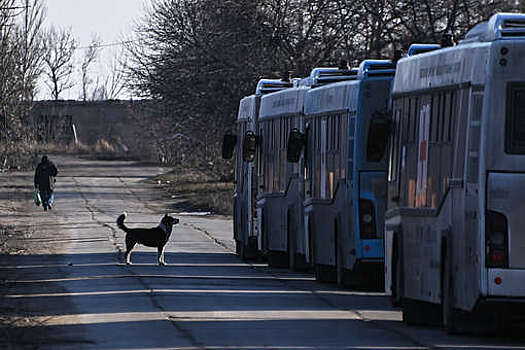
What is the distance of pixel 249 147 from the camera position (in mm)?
27797

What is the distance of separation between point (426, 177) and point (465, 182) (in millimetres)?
1596

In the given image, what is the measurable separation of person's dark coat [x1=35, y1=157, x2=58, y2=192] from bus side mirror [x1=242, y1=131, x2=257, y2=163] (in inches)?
919

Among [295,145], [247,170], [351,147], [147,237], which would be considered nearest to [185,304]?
[351,147]

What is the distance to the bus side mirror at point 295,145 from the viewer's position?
23.4m

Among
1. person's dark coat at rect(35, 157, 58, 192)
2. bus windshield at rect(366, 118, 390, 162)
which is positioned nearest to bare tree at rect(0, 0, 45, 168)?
person's dark coat at rect(35, 157, 58, 192)

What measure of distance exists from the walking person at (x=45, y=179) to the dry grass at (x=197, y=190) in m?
4.79

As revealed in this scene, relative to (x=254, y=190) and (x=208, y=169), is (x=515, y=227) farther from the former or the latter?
(x=208, y=169)

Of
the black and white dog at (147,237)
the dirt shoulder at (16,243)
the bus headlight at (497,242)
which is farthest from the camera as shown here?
the black and white dog at (147,237)

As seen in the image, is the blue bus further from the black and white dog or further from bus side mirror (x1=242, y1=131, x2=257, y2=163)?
bus side mirror (x1=242, y1=131, x2=257, y2=163)

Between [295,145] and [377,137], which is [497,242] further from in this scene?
[295,145]

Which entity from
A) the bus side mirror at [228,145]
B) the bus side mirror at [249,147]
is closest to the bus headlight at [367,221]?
the bus side mirror at [249,147]

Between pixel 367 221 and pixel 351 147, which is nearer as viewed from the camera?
pixel 367 221

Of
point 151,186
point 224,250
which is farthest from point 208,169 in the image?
point 224,250

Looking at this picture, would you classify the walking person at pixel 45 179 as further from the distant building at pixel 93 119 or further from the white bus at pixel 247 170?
the distant building at pixel 93 119
